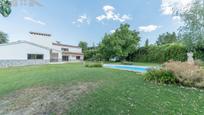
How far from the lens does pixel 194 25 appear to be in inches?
555

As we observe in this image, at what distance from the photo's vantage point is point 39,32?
3600cm

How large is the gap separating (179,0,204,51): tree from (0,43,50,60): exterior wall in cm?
2269

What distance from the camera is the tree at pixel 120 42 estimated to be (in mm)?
30109

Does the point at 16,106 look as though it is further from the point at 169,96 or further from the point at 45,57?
the point at 45,57

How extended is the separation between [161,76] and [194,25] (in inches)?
338

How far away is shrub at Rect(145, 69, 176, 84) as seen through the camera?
799cm

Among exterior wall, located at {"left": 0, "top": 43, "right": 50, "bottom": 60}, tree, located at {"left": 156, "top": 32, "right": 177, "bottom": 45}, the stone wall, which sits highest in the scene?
tree, located at {"left": 156, "top": 32, "right": 177, "bottom": 45}

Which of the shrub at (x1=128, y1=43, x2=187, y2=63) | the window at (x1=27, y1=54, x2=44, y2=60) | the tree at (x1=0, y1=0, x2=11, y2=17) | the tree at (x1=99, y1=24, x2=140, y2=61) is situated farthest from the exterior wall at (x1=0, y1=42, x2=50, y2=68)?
the tree at (x1=0, y1=0, x2=11, y2=17)

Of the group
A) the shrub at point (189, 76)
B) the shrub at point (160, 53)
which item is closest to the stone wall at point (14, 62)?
the shrub at point (160, 53)

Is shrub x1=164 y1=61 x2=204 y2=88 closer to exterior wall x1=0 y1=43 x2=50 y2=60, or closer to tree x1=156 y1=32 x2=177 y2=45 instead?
exterior wall x1=0 y1=43 x2=50 y2=60

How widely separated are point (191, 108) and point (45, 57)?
89.3 feet

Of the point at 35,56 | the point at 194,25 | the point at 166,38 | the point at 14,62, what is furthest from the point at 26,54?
the point at 166,38

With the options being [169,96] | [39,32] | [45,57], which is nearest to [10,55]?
[45,57]

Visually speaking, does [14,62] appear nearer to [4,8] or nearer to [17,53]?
[17,53]
